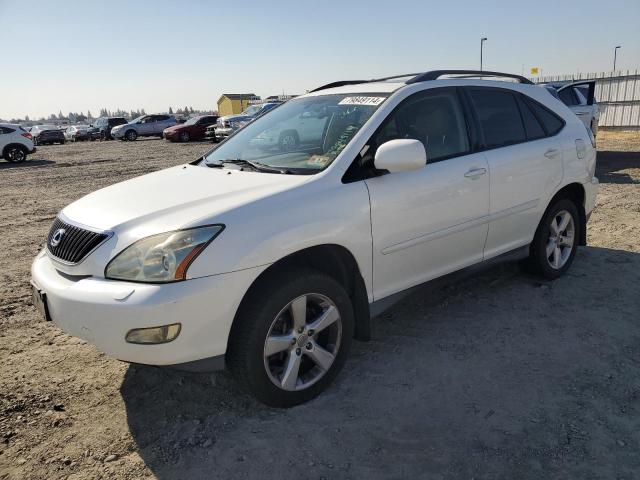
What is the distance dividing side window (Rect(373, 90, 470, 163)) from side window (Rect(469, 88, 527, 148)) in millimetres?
235

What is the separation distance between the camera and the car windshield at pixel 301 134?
3242mm

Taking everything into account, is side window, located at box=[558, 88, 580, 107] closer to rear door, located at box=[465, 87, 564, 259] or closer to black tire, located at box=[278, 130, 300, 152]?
rear door, located at box=[465, 87, 564, 259]

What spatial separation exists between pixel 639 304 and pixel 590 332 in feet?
2.53

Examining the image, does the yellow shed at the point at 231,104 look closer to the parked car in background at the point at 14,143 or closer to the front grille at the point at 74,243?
the parked car in background at the point at 14,143

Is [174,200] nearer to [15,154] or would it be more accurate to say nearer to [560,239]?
[560,239]

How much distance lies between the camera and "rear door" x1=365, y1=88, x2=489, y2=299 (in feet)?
10.3

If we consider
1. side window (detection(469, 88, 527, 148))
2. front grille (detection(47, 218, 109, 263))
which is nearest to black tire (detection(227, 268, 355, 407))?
front grille (detection(47, 218, 109, 263))

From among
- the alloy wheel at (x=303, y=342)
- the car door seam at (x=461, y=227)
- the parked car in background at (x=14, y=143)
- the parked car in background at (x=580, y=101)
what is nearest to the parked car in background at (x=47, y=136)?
the parked car in background at (x=14, y=143)

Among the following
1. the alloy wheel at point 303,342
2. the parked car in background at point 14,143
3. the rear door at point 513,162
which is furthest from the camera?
the parked car in background at point 14,143

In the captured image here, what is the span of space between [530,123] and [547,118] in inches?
10.9

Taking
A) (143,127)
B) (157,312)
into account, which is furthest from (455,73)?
(143,127)

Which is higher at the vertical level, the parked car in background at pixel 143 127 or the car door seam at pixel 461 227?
the parked car in background at pixel 143 127

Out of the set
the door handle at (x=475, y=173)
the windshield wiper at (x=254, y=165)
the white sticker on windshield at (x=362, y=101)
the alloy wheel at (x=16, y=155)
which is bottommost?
the alloy wheel at (x=16, y=155)

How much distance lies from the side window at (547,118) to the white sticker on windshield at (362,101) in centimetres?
170
